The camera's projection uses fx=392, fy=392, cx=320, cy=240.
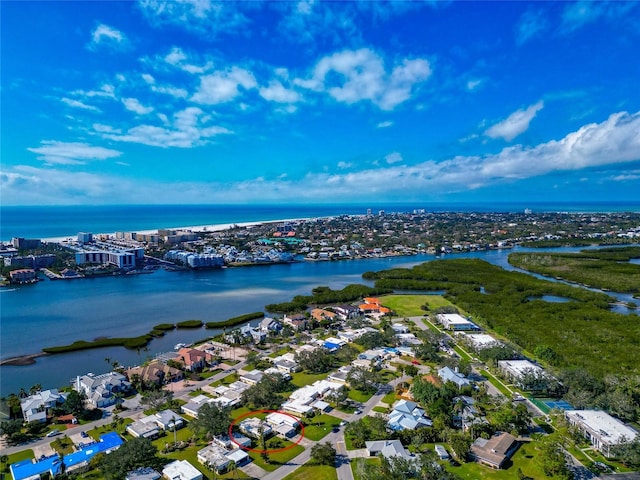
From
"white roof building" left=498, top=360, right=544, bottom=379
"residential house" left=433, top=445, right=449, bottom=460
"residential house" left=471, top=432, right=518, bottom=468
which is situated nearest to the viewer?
"residential house" left=471, top=432, right=518, bottom=468

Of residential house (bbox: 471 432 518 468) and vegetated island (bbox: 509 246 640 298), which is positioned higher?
vegetated island (bbox: 509 246 640 298)

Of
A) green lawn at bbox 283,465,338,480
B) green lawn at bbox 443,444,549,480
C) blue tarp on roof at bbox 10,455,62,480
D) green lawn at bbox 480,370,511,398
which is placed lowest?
green lawn at bbox 443,444,549,480

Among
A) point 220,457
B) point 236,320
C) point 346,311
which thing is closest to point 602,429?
point 220,457

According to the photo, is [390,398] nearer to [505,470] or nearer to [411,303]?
[505,470]

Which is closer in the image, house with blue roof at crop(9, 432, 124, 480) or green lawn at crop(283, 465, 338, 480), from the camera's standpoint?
house with blue roof at crop(9, 432, 124, 480)

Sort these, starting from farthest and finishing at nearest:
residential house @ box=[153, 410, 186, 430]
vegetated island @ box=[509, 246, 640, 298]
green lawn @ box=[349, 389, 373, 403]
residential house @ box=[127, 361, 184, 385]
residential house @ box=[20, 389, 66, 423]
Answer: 1. vegetated island @ box=[509, 246, 640, 298]
2. residential house @ box=[127, 361, 184, 385]
3. green lawn @ box=[349, 389, 373, 403]
4. residential house @ box=[20, 389, 66, 423]
5. residential house @ box=[153, 410, 186, 430]

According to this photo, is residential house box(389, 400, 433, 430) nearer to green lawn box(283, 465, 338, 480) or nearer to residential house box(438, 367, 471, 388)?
residential house box(438, 367, 471, 388)

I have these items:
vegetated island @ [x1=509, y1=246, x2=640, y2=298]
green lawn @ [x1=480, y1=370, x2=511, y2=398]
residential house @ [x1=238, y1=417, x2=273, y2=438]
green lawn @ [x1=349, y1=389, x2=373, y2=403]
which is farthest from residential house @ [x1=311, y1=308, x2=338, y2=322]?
vegetated island @ [x1=509, y1=246, x2=640, y2=298]
